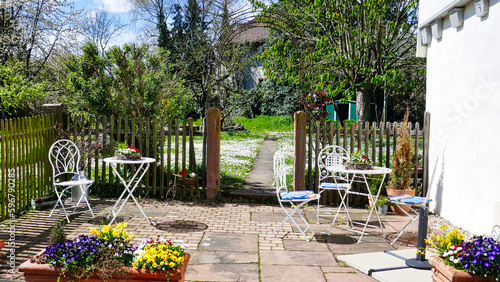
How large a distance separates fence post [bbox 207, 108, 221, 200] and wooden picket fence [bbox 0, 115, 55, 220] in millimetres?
2578

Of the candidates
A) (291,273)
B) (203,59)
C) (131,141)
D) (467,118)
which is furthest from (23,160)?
(203,59)

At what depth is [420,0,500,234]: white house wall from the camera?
5.03 m

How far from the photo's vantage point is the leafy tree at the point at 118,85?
7.67 m

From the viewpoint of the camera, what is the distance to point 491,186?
5.04 m

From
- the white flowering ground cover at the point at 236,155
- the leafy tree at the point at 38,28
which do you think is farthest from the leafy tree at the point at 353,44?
the leafy tree at the point at 38,28

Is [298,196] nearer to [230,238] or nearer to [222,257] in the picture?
[230,238]

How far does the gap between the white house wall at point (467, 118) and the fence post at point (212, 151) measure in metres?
3.50

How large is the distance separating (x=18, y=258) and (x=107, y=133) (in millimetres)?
3661

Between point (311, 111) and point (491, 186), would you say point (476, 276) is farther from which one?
point (311, 111)

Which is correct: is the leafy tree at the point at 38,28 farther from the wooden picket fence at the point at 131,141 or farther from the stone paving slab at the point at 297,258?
the stone paving slab at the point at 297,258

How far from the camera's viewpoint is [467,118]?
570 cm

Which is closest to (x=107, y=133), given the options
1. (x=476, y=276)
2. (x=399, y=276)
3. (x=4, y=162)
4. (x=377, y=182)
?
(x=4, y=162)

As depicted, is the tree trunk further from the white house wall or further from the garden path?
the white house wall

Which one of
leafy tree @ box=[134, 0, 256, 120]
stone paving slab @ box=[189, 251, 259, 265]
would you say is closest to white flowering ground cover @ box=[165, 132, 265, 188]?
leafy tree @ box=[134, 0, 256, 120]
